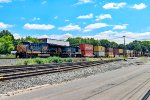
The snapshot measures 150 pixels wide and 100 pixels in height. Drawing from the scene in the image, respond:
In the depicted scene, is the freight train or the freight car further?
the freight train

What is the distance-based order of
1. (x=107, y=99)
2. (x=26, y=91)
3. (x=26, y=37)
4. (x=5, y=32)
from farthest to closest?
(x=5, y=32) → (x=26, y=37) → (x=26, y=91) → (x=107, y=99)

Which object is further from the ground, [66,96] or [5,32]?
[5,32]

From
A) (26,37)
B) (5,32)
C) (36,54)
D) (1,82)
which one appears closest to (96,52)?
(36,54)

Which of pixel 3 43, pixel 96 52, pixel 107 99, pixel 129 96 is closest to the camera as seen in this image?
pixel 107 99

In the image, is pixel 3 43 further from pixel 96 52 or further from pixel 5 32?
pixel 5 32

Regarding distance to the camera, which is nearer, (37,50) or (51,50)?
(37,50)

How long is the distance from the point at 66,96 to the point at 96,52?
73.9m

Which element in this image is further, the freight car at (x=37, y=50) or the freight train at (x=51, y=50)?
the freight train at (x=51, y=50)

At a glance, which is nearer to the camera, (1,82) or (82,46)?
(1,82)

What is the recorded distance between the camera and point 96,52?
3406 inches

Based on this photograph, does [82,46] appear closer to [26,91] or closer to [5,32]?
[26,91]

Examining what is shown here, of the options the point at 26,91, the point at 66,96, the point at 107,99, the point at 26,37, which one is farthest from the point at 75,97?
the point at 26,37

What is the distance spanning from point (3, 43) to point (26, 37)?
4788cm

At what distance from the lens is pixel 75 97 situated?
12539mm
